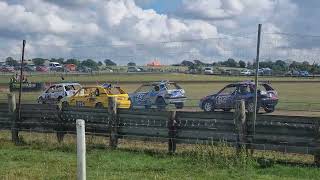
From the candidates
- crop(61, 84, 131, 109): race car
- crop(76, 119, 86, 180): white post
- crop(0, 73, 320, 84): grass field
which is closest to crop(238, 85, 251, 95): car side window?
crop(61, 84, 131, 109): race car

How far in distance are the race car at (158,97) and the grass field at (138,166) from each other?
60.2ft

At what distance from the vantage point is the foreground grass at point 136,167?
34.7 feet

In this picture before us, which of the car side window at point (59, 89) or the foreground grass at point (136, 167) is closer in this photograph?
the foreground grass at point (136, 167)

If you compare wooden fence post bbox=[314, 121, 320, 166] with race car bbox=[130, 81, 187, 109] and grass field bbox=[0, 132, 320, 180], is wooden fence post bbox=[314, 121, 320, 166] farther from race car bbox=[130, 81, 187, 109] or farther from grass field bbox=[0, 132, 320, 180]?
race car bbox=[130, 81, 187, 109]

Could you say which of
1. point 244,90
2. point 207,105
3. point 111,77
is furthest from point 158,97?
point 111,77

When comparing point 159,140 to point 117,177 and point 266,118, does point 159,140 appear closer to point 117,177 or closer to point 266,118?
point 266,118

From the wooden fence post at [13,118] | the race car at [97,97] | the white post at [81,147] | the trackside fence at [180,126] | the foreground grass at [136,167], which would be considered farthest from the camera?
the race car at [97,97]

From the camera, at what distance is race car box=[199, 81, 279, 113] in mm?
29125

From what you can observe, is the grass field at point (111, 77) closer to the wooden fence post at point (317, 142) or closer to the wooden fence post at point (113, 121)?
the wooden fence post at point (113, 121)

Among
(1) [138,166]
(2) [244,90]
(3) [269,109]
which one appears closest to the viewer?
(1) [138,166]

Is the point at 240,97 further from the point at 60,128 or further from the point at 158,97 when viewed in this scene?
the point at 60,128

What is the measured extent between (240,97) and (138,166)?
59.5ft

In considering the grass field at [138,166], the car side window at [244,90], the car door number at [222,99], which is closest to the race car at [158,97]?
the car door number at [222,99]

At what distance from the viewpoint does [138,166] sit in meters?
11.7
